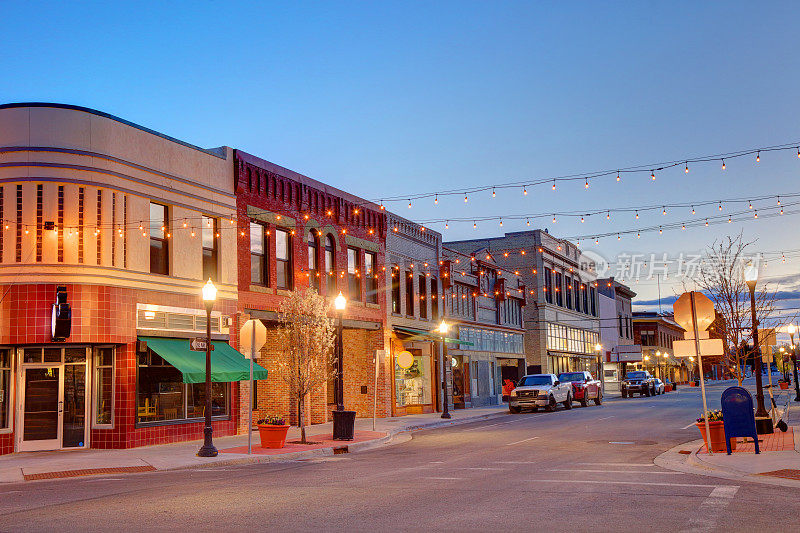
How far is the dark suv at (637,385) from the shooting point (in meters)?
56.1

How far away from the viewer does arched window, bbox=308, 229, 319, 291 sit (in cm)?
3008

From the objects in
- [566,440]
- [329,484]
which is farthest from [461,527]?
[566,440]

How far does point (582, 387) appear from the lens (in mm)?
43531

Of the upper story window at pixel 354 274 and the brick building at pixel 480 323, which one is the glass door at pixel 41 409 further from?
the brick building at pixel 480 323

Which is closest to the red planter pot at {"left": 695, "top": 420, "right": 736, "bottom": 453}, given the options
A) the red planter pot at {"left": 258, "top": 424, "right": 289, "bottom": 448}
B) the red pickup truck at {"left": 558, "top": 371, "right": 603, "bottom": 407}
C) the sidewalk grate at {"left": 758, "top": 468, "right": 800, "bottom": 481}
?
the sidewalk grate at {"left": 758, "top": 468, "right": 800, "bottom": 481}

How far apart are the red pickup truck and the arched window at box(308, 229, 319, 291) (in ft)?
58.0

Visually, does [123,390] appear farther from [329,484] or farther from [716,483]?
[716,483]

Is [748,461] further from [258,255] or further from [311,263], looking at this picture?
[311,263]

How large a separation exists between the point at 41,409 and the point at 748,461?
17039 millimetres

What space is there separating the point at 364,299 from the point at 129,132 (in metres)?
13.5

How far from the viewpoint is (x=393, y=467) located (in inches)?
635

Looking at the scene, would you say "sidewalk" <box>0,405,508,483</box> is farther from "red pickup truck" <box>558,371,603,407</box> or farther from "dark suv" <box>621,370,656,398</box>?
"dark suv" <box>621,370,656,398</box>

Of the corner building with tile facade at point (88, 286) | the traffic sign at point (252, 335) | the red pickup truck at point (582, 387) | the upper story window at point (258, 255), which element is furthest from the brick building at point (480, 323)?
the traffic sign at point (252, 335)

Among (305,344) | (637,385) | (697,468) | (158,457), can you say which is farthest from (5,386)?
(637,385)
